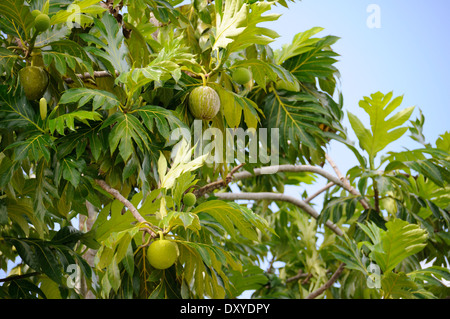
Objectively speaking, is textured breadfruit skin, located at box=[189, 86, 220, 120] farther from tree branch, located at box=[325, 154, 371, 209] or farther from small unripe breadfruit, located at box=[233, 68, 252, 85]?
tree branch, located at box=[325, 154, 371, 209]

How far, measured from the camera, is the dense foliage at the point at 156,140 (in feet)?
5.00

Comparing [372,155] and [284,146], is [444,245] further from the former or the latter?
[284,146]

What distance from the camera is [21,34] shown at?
1.64 m

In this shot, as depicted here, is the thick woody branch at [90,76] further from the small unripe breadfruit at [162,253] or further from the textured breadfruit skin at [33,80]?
the small unripe breadfruit at [162,253]

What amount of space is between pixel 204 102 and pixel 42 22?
1.63 feet

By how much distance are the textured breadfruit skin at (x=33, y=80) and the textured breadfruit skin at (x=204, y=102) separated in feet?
1.42

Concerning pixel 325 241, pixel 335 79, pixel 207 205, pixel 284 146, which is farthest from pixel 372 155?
pixel 207 205

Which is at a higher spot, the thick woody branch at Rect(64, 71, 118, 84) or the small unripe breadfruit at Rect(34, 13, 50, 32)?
the small unripe breadfruit at Rect(34, 13, 50, 32)

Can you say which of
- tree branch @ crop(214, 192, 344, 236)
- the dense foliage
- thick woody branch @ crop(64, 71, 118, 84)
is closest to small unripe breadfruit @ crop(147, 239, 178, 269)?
the dense foliage

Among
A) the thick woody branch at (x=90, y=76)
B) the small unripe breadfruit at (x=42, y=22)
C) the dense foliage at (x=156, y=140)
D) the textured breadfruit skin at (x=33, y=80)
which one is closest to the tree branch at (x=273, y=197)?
the dense foliage at (x=156, y=140)

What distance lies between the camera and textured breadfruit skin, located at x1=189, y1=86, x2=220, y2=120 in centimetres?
165

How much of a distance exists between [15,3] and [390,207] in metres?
1.88

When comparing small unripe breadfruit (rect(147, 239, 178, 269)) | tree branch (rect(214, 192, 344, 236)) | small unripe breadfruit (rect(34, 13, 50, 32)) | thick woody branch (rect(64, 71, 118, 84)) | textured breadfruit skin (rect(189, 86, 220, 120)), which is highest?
small unripe breadfruit (rect(34, 13, 50, 32))

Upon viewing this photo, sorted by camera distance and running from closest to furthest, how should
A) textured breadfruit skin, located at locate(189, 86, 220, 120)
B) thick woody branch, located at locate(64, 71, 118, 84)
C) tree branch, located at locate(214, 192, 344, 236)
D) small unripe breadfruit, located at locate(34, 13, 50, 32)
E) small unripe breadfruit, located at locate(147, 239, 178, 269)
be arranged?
small unripe breadfruit, located at locate(147, 239, 178, 269) < small unripe breadfruit, located at locate(34, 13, 50, 32) < textured breadfruit skin, located at locate(189, 86, 220, 120) < thick woody branch, located at locate(64, 71, 118, 84) < tree branch, located at locate(214, 192, 344, 236)
